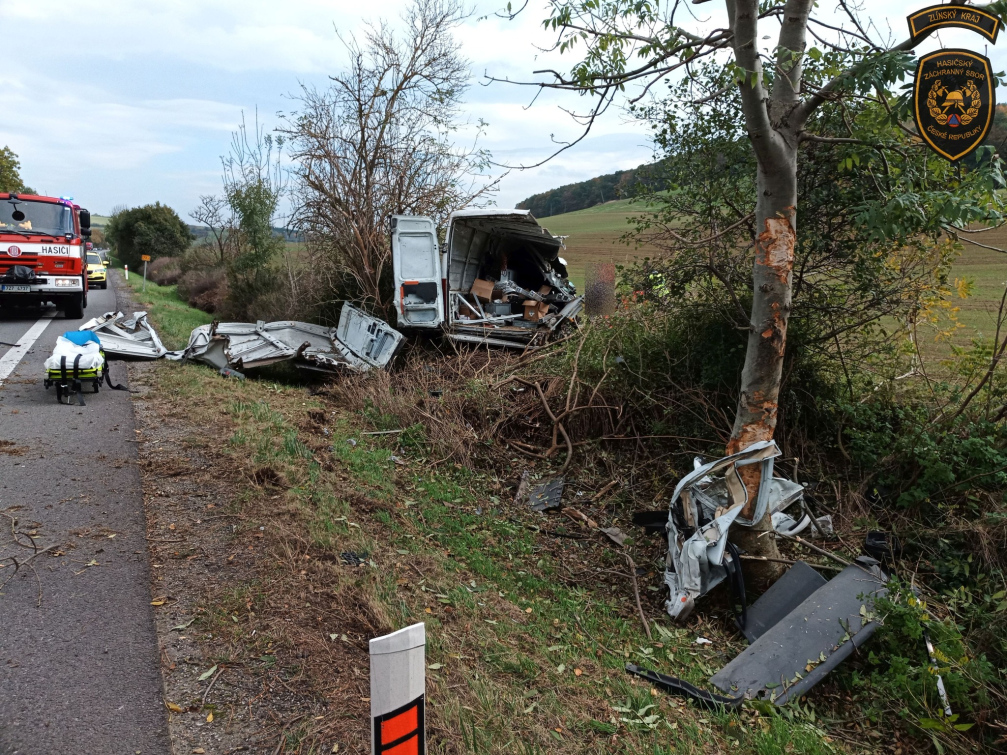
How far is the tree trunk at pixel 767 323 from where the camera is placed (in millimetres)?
4945

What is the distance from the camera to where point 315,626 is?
361 cm

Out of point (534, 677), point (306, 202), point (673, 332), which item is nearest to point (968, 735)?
point (534, 677)

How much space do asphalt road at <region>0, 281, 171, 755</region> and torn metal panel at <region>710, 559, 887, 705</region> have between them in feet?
10.5

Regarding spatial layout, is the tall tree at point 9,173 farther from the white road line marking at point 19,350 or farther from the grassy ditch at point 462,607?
the grassy ditch at point 462,607

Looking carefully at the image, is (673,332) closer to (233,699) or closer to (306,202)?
(233,699)

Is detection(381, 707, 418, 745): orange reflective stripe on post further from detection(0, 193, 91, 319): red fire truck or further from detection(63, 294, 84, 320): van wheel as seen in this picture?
detection(63, 294, 84, 320): van wheel

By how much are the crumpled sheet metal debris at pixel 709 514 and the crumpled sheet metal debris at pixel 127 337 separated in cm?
860

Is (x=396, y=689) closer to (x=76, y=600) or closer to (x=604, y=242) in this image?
(x=76, y=600)

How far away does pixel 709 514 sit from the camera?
5410 mm

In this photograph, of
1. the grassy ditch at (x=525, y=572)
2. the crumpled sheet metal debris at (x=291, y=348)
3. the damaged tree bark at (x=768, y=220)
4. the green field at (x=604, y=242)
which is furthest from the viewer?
the crumpled sheet metal debris at (x=291, y=348)

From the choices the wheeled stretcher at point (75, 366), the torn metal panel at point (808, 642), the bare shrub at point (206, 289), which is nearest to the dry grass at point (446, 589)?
the torn metal panel at point (808, 642)

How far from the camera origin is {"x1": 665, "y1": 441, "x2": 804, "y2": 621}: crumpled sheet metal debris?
16.2ft

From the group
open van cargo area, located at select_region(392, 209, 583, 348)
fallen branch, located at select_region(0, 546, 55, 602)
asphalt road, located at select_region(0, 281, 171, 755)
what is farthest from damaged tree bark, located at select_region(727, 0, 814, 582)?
open van cargo area, located at select_region(392, 209, 583, 348)

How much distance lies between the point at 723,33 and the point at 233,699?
17.2 ft
